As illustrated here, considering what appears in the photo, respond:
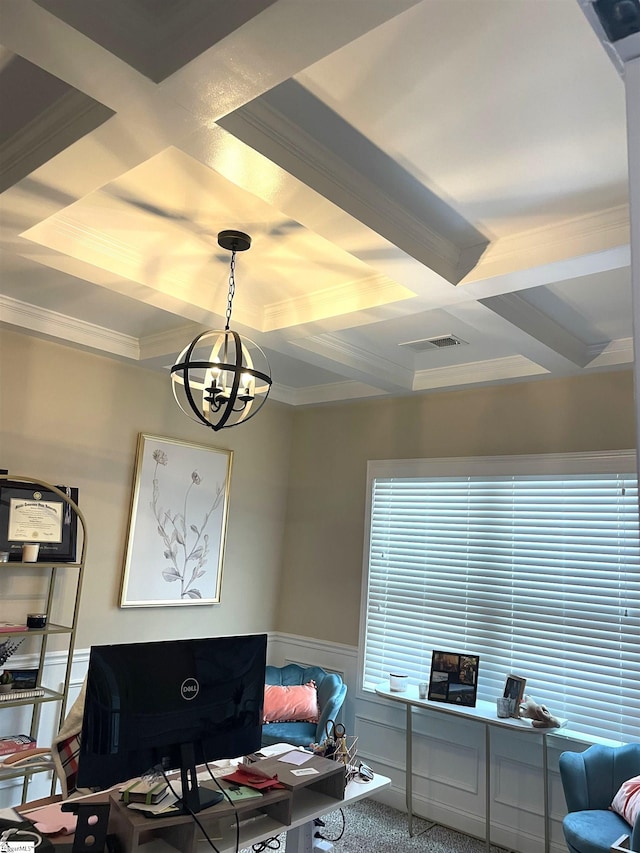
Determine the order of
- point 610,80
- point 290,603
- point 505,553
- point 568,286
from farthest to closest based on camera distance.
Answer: point 290,603, point 505,553, point 568,286, point 610,80

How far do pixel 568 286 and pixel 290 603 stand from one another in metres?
3.34

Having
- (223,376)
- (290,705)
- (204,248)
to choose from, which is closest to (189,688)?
(223,376)

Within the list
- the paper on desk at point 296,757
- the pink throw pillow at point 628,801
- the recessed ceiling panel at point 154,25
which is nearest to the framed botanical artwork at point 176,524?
the paper on desk at point 296,757

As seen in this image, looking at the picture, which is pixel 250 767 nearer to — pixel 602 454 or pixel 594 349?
pixel 602 454

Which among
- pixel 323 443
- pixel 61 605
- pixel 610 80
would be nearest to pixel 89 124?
pixel 610 80

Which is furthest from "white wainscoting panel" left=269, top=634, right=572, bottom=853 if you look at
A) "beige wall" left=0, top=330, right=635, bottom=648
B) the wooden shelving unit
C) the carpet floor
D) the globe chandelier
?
the globe chandelier

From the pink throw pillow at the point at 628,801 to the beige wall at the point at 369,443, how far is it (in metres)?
1.75

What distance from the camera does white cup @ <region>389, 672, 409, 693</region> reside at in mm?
4012

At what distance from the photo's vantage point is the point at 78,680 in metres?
3.84

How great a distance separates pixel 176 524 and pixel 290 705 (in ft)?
4.77

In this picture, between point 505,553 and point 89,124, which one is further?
point 505,553

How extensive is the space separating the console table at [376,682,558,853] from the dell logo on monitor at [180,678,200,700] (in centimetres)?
212

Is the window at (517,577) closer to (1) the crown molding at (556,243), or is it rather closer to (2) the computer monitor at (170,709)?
(1) the crown molding at (556,243)

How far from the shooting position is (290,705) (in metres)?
4.17
